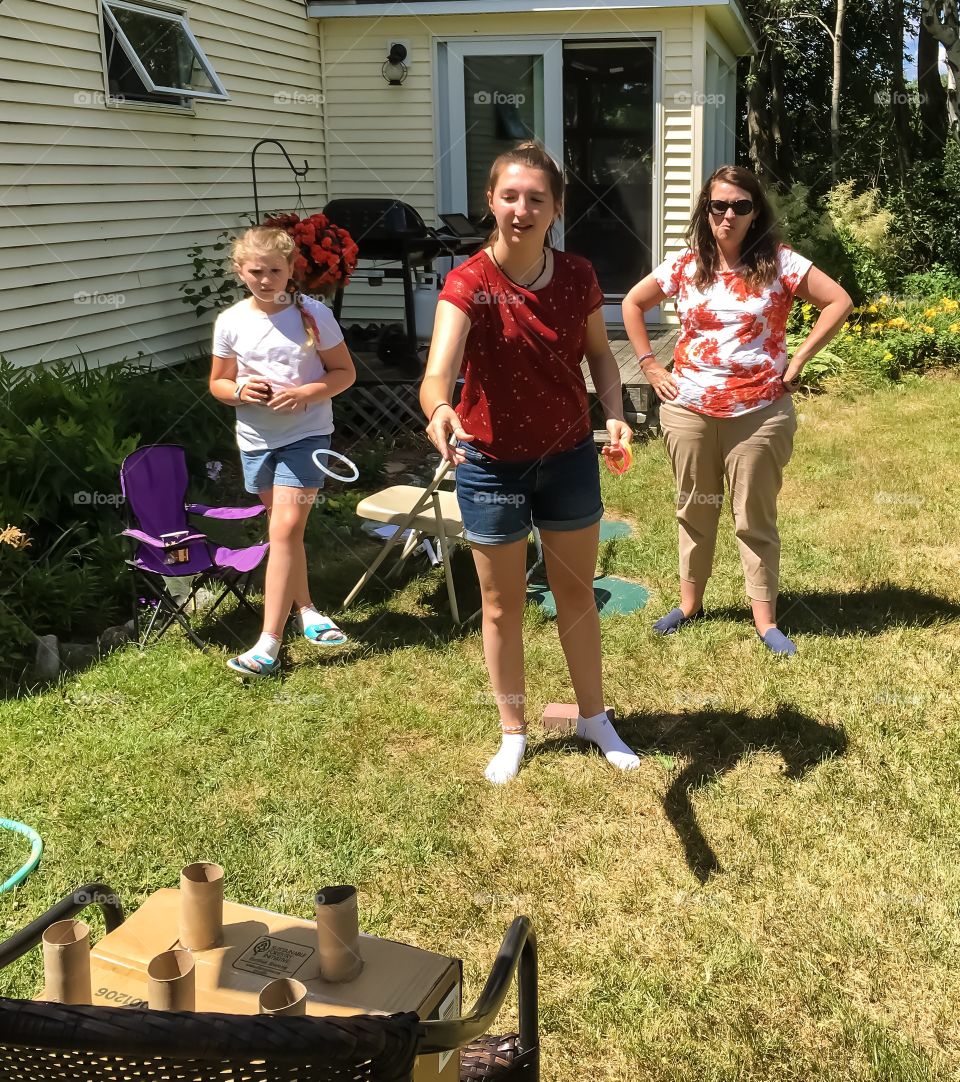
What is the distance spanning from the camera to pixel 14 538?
466cm

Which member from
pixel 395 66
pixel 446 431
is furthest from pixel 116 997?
pixel 395 66

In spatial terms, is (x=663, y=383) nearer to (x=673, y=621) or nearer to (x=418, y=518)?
(x=673, y=621)

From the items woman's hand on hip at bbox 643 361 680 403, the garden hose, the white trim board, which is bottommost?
the garden hose

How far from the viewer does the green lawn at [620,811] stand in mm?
2527

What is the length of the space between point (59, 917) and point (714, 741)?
8.43 feet

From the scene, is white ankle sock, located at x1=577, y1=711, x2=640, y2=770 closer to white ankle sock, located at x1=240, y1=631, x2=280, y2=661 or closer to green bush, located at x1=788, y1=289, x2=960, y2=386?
white ankle sock, located at x1=240, y1=631, x2=280, y2=661

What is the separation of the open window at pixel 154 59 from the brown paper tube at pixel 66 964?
7.40m

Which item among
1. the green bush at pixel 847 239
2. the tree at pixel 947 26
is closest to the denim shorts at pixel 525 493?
the green bush at pixel 847 239

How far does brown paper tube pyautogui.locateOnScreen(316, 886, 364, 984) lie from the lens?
1.60 m

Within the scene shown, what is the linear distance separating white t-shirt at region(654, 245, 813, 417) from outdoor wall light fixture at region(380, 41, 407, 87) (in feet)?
24.7

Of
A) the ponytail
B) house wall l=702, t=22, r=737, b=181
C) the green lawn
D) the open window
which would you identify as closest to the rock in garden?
the green lawn

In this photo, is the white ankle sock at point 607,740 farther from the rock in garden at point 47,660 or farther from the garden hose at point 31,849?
the rock in garden at point 47,660

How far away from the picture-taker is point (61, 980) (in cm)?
133

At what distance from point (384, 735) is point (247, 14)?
25.8 feet
